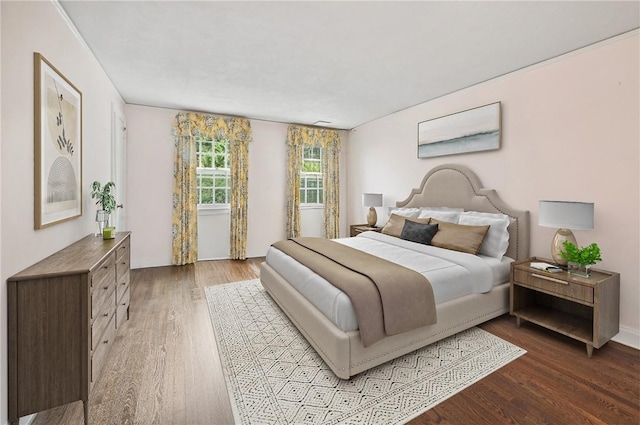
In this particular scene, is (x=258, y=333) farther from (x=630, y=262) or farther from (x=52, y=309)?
(x=630, y=262)

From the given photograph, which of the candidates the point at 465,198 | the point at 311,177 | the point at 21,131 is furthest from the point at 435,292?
the point at 311,177

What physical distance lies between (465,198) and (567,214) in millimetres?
1362

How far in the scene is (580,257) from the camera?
2.51 m

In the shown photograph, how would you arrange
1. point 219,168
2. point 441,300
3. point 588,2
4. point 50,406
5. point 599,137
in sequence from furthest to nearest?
1. point 219,168
2. point 599,137
3. point 441,300
4. point 588,2
5. point 50,406

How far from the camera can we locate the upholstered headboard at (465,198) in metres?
3.30

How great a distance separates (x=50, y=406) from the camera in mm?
1591

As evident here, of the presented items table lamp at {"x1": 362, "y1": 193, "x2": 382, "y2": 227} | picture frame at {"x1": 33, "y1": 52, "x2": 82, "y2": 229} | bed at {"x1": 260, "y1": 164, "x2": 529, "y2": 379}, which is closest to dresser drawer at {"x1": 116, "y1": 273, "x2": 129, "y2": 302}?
picture frame at {"x1": 33, "y1": 52, "x2": 82, "y2": 229}

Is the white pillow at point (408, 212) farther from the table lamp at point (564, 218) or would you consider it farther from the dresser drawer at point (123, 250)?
the dresser drawer at point (123, 250)

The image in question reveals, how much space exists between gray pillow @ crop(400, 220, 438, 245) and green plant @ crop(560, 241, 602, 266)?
4.16ft

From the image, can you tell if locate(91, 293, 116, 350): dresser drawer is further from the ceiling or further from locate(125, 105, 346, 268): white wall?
locate(125, 105, 346, 268): white wall

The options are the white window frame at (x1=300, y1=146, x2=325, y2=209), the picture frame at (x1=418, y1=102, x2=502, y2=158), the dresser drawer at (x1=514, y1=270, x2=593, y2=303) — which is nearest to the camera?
the dresser drawer at (x1=514, y1=270, x2=593, y2=303)

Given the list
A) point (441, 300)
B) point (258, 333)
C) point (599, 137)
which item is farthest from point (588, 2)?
point (258, 333)

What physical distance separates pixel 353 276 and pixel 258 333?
1.11 metres

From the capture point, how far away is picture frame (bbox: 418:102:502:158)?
358cm
